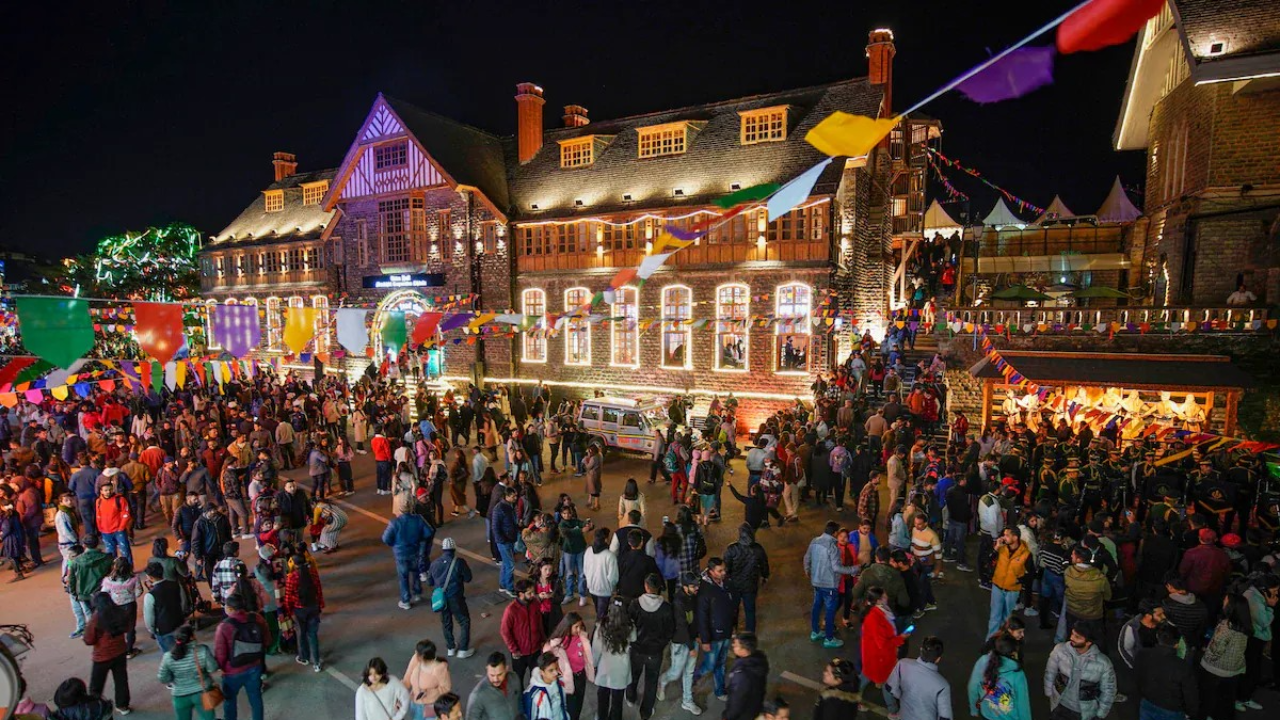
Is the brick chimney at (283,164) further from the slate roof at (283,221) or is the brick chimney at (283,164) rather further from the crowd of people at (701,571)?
the crowd of people at (701,571)

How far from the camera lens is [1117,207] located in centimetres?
3047

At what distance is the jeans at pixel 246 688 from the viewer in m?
5.96

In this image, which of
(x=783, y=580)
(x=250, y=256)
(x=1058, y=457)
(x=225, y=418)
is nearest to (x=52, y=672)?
(x=783, y=580)

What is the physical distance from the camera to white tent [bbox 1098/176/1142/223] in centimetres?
2997

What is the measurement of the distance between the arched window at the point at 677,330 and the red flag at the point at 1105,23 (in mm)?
17841

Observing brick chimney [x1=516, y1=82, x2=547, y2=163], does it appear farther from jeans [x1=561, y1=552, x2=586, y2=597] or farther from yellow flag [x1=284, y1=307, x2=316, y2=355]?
jeans [x1=561, y1=552, x2=586, y2=597]

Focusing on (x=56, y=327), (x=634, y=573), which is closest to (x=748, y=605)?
(x=634, y=573)

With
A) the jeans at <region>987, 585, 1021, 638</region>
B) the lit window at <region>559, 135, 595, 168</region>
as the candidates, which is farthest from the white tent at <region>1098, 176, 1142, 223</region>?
the jeans at <region>987, 585, 1021, 638</region>

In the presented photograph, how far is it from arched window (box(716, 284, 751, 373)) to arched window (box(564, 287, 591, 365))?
516 cm

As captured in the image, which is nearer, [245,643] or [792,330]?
[245,643]

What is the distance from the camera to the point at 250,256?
34219 millimetres

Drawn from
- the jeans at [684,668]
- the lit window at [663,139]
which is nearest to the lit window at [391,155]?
the lit window at [663,139]

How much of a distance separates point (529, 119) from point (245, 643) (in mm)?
24872

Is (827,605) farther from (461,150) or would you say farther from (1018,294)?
(461,150)
